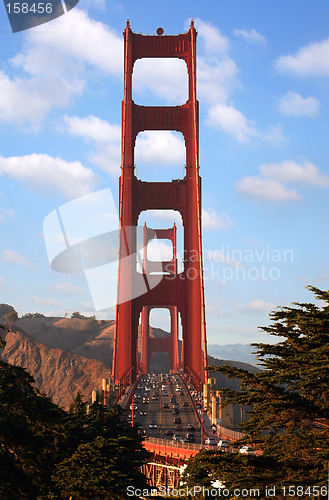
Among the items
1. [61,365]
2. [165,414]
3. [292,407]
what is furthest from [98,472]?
[61,365]

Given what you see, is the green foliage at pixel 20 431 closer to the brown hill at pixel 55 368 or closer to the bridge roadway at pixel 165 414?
the bridge roadway at pixel 165 414

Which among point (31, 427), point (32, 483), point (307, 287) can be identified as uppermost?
point (307, 287)

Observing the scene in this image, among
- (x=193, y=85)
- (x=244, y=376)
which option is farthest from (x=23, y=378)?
(x=193, y=85)

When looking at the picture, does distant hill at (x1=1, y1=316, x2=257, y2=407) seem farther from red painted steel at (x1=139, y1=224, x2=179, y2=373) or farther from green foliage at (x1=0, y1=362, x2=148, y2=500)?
green foliage at (x1=0, y1=362, x2=148, y2=500)

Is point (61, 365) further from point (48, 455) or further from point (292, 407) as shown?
point (292, 407)

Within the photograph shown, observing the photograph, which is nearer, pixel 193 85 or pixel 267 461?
pixel 267 461

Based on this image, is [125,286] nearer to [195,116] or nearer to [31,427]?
[195,116]
